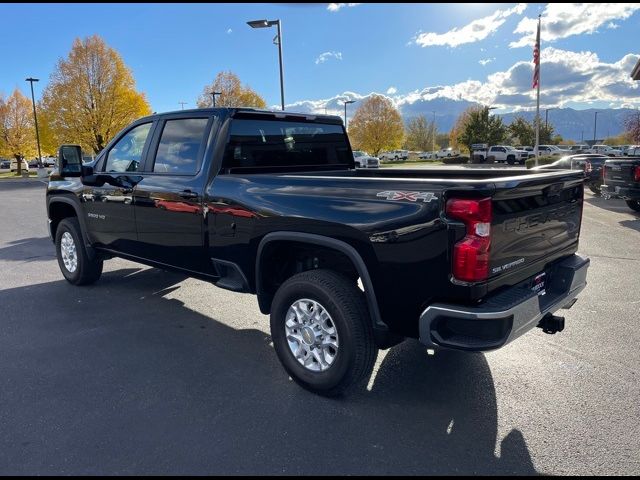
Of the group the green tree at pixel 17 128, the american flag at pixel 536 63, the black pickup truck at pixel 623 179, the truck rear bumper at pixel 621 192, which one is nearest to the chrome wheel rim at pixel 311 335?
the black pickup truck at pixel 623 179

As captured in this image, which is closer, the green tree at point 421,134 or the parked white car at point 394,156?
the parked white car at point 394,156

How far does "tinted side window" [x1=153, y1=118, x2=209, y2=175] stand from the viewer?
4.24m

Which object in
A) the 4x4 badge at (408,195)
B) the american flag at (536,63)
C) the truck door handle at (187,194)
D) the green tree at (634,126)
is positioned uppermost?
the american flag at (536,63)

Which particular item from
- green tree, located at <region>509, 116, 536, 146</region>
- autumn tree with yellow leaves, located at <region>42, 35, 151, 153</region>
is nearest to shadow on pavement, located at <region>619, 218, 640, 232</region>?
autumn tree with yellow leaves, located at <region>42, 35, 151, 153</region>

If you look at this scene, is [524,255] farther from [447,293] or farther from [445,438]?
[445,438]

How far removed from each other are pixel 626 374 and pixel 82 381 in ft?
13.2

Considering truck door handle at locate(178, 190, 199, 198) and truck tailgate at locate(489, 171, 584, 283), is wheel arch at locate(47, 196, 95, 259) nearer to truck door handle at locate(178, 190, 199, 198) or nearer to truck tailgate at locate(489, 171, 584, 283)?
truck door handle at locate(178, 190, 199, 198)

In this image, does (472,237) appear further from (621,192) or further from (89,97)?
(89,97)

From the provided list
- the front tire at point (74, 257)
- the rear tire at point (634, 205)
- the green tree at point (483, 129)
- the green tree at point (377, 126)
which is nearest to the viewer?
the front tire at point (74, 257)

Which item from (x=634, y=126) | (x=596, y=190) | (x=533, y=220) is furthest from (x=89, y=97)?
(x=634, y=126)

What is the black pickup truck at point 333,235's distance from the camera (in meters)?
2.69

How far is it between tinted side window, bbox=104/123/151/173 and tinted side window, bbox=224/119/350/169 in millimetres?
1181

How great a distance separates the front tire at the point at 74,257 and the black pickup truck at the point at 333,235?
78 cm

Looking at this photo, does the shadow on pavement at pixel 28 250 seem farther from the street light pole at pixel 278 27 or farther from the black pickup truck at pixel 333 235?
the street light pole at pixel 278 27
